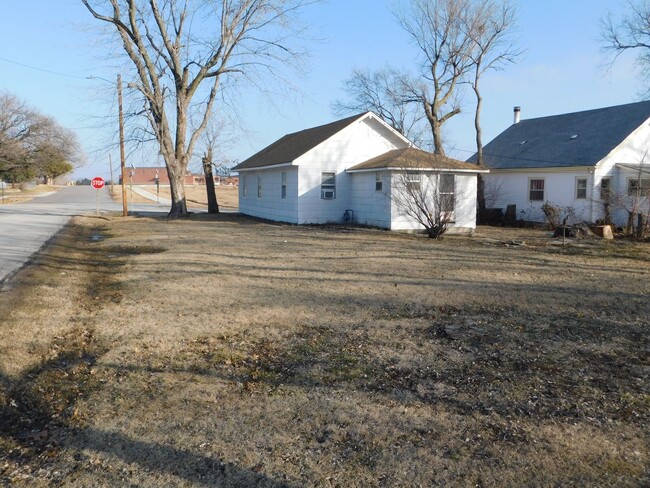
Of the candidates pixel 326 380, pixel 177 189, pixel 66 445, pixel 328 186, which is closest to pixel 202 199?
pixel 177 189

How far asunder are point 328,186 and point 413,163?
523 centimetres

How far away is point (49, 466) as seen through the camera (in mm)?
3559

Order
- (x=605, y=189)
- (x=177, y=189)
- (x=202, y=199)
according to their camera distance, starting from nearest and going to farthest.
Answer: (x=605, y=189) → (x=177, y=189) → (x=202, y=199)

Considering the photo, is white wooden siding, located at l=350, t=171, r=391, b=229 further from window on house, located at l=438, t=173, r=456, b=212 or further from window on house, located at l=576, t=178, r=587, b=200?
window on house, located at l=576, t=178, r=587, b=200

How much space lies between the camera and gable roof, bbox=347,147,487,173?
736 inches

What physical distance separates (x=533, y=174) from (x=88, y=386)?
77.5 feet

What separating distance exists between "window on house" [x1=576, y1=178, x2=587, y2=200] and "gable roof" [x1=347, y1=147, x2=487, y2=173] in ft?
16.5

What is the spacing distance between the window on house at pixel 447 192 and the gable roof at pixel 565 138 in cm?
663

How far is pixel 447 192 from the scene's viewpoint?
62.7 feet

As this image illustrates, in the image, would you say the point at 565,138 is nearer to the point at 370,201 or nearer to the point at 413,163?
the point at 370,201

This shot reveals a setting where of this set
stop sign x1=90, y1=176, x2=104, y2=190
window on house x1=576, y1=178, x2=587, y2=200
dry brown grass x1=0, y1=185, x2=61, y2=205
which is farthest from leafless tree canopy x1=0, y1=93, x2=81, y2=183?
window on house x1=576, y1=178, x2=587, y2=200

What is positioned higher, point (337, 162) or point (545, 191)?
point (337, 162)

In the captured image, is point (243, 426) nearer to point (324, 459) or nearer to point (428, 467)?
point (324, 459)

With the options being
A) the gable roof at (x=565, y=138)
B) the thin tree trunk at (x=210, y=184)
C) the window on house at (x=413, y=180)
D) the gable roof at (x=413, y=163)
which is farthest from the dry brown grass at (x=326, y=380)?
the thin tree trunk at (x=210, y=184)
